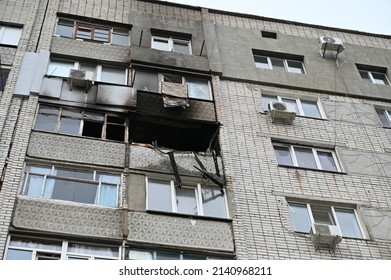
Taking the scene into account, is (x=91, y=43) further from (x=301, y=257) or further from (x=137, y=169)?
(x=301, y=257)

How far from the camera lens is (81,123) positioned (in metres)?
14.8

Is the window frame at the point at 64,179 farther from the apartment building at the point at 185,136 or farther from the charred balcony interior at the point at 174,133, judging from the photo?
the charred balcony interior at the point at 174,133

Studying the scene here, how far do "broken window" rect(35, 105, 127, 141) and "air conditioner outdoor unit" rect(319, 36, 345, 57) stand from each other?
8.26 m

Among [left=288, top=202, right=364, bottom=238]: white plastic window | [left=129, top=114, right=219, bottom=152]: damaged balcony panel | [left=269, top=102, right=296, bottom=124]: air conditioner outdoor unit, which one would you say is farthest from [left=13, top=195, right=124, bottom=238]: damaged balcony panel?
[left=269, top=102, right=296, bottom=124]: air conditioner outdoor unit

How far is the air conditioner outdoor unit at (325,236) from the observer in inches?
515

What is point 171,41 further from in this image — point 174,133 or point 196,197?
point 196,197

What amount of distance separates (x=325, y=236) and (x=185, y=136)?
5.09 metres

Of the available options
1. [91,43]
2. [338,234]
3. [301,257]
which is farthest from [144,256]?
[91,43]

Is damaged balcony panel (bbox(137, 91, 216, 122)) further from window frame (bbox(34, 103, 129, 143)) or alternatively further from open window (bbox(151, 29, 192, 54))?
open window (bbox(151, 29, 192, 54))

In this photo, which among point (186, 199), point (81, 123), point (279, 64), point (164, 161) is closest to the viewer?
point (186, 199)

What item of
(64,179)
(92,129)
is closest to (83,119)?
(92,129)

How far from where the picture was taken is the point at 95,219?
12289 mm

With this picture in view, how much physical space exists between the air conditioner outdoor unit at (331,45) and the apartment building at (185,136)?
4.9 inches

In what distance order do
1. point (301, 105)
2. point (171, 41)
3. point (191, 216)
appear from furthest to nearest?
point (171, 41) → point (301, 105) → point (191, 216)
